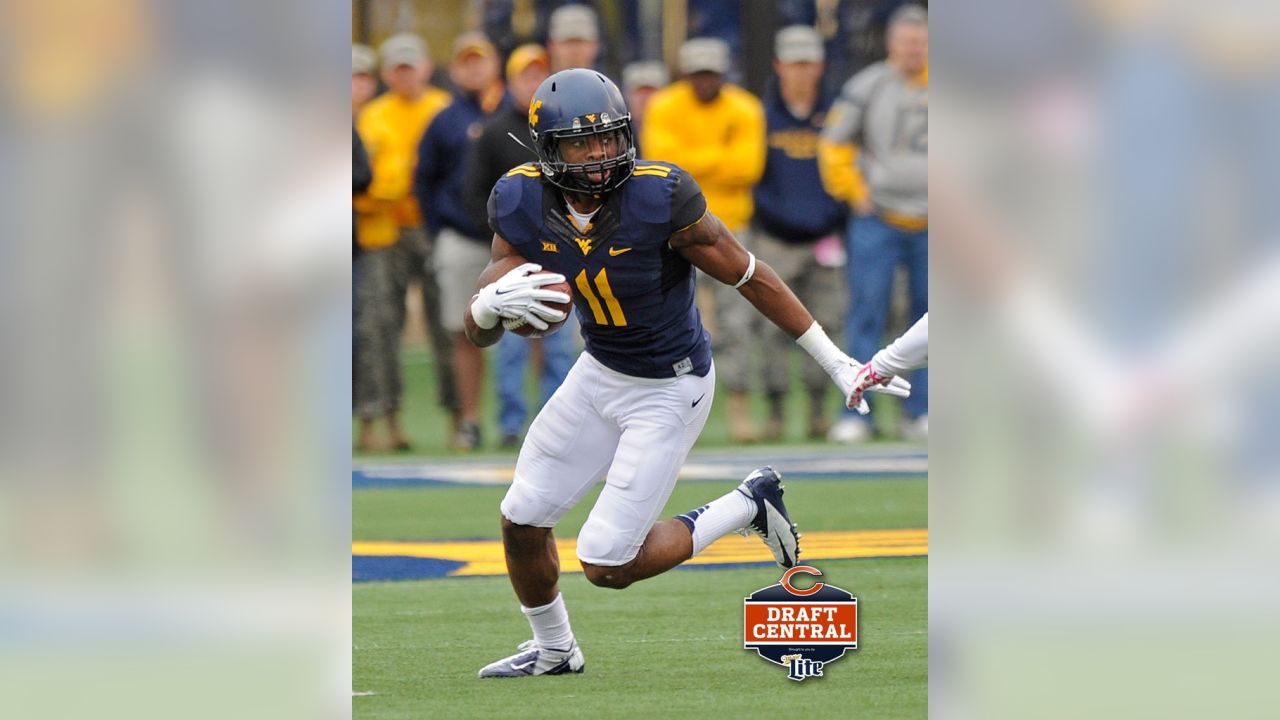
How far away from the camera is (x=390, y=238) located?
11.0 meters

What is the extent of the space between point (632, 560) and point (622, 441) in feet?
1.17

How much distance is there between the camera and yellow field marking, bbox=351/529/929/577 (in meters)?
7.38

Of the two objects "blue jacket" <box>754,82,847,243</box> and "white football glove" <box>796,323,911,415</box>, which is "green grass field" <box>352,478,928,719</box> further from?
"blue jacket" <box>754,82,847,243</box>

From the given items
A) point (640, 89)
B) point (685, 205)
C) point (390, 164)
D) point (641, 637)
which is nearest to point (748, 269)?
point (685, 205)

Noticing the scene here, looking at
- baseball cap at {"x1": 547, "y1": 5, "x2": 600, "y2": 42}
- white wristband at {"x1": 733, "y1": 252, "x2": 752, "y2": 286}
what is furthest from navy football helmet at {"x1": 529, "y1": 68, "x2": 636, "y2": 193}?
baseball cap at {"x1": 547, "y1": 5, "x2": 600, "y2": 42}

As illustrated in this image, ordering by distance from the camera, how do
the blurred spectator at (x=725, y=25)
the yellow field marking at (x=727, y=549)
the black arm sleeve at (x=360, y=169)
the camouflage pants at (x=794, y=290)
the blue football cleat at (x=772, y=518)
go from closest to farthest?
the blue football cleat at (x=772, y=518) < the yellow field marking at (x=727, y=549) < the black arm sleeve at (x=360, y=169) < the camouflage pants at (x=794, y=290) < the blurred spectator at (x=725, y=25)

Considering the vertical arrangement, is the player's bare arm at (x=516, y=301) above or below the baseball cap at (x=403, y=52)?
below

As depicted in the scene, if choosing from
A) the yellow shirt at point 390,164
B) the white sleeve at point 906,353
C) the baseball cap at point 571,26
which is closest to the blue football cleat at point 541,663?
the white sleeve at point 906,353

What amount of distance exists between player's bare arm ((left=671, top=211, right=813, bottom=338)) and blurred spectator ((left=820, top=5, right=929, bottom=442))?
5127mm

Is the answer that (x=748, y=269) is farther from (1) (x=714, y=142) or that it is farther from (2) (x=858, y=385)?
(1) (x=714, y=142)

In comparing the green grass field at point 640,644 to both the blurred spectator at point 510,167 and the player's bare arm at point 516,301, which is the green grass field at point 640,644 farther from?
the blurred spectator at point 510,167

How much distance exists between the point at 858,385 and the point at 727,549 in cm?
331

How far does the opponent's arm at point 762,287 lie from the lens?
4.92m

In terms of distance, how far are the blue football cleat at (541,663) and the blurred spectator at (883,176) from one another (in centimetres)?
526
